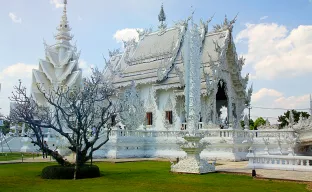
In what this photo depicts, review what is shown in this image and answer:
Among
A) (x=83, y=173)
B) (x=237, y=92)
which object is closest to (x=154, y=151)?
(x=237, y=92)

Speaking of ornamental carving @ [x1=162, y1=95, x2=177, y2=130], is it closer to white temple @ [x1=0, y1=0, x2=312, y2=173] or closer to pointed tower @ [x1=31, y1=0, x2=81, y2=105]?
white temple @ [x1=0, y1=0, x2=312, y2=173]

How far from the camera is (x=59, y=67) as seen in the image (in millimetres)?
33312

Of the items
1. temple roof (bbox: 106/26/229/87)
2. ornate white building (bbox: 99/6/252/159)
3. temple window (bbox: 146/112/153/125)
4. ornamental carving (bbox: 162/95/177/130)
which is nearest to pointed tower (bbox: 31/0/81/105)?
temple roof (bbox: 106/26/229/87)

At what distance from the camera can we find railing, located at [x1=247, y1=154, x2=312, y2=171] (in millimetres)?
11805

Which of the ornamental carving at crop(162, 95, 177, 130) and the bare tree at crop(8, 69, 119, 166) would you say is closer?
the bare tree at crop(8, 69, 119, 166)

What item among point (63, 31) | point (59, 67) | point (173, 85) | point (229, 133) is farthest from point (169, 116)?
point (63, 31)

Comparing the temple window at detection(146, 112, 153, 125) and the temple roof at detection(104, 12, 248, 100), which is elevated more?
the temple roof at detection(104, 12, 248, 100)

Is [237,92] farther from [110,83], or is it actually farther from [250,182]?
[250,182]

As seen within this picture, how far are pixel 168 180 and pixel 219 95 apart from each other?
17144 millimetres

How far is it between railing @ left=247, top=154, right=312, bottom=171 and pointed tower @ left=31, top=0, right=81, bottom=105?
22910 mm

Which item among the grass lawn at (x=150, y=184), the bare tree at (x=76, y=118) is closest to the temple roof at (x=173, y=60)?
the bare tree at (x=76, y=118)

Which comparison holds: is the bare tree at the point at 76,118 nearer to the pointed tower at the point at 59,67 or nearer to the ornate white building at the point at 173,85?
the ornate white building at the point at 173,85

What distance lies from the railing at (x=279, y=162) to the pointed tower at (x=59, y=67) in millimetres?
22910

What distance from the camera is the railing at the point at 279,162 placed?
11.8m
